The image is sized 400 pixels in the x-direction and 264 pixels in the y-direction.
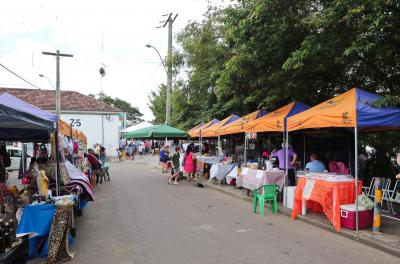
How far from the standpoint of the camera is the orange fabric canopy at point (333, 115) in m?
8.21

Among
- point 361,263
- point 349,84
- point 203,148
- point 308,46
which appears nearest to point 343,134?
point 349,84

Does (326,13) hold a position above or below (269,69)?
above

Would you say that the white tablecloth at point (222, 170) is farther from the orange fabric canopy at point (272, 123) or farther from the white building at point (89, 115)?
the white building at point (89, 115)

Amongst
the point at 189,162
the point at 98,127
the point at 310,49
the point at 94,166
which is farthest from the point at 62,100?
the point at 310,49

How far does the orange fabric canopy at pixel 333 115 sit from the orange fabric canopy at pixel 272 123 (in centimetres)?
84

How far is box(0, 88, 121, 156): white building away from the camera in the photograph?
4019cm

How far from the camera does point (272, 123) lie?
1161 cm

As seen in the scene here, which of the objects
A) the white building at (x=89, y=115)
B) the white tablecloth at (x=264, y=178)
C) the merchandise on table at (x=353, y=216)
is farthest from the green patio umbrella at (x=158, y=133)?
the white building at (x=89, y=115)

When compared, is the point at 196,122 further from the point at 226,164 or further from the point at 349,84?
the point at 349,84

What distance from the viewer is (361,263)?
19.9 ft

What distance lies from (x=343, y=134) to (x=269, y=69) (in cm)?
354

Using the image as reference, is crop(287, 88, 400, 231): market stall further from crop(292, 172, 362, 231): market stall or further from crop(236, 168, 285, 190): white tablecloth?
crop(236, 168, 285, 190): white tablecloth

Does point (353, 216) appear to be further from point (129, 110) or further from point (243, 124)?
point (129, 110)

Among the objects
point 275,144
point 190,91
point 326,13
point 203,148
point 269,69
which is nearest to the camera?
point 326,13
